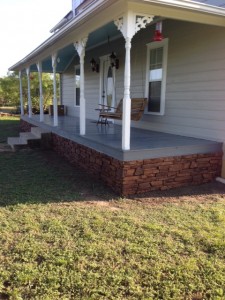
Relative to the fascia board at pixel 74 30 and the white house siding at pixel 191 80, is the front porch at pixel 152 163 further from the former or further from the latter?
the fascia board at pixel 74 30

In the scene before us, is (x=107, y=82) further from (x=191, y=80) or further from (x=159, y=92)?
(x=191, y=80)

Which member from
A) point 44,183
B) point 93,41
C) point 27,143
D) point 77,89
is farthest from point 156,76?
point 77,89

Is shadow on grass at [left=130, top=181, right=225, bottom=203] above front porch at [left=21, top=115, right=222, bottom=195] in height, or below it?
below

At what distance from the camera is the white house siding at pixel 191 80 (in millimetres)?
4898

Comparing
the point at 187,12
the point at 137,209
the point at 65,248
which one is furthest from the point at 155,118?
the point at 65,248

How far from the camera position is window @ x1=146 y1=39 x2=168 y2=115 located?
6.21 meters

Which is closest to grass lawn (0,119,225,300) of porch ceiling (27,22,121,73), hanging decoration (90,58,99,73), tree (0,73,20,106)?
porch ceiling (27,22,121,73)

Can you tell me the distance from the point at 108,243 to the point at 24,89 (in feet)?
59.0

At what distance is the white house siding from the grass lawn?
1.39 meters

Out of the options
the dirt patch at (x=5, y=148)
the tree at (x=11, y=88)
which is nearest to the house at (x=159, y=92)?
the dirt patch at (x=5, y=148)

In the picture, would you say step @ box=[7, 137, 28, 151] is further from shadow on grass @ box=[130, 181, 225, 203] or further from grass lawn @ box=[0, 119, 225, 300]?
shadow on grass @ box=[130, 181, 225, 203]

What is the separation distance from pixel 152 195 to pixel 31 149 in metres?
4.41

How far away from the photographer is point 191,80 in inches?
216

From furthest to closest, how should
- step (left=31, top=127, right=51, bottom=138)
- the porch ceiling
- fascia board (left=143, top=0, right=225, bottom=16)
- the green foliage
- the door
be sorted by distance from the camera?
the green foliage
the door
step (left=31, top=127, right=51, bottom=138)
the porch ceiling
fascia board (left=143, top=0, right=225, bottom=16)
